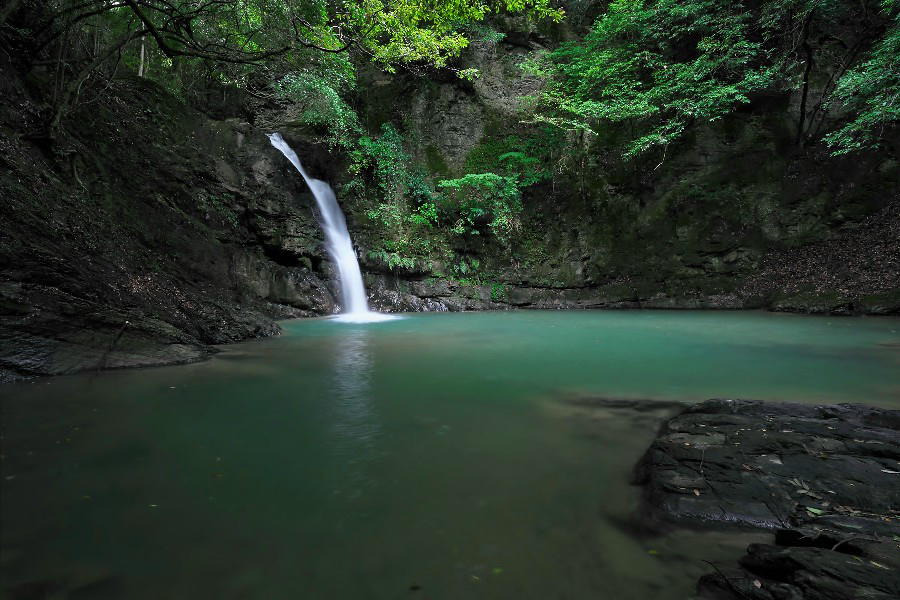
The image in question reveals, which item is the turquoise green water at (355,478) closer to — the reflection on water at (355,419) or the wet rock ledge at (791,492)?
the reflection on water at (355,419)

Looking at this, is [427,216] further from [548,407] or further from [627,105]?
[548,407]

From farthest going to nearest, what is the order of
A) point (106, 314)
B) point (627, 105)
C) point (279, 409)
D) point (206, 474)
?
1. point (627, 105)
2. point (106, 314)
3. point (279, 409)
4. point (206, 474)

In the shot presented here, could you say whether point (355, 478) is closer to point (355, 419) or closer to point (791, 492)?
point (355, 419)

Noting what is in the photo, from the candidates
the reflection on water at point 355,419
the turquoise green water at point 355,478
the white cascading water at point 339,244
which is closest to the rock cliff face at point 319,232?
the white cascading water at point 339,244

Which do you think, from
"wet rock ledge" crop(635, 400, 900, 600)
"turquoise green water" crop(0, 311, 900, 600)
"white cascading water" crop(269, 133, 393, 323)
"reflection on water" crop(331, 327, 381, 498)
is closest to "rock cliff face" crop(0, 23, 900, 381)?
"white cascading water" crop(269, 133, 393, 323)

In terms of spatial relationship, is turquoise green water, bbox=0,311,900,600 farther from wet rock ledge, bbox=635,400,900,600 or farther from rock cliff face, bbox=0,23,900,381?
rock cliff face, bbox=0,23,900,381

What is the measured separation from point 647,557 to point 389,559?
106 cm

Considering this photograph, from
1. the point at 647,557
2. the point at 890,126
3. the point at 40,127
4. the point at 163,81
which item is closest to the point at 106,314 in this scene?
the point at 40,127

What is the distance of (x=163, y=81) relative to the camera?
13.7 metres

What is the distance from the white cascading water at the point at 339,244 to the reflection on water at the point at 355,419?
6.60m

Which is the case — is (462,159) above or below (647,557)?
above

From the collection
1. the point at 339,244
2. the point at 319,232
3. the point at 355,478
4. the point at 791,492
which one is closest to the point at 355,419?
the point at 355,478

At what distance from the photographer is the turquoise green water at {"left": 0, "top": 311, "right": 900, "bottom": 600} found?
64.3 inches

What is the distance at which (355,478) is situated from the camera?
2.46 m
